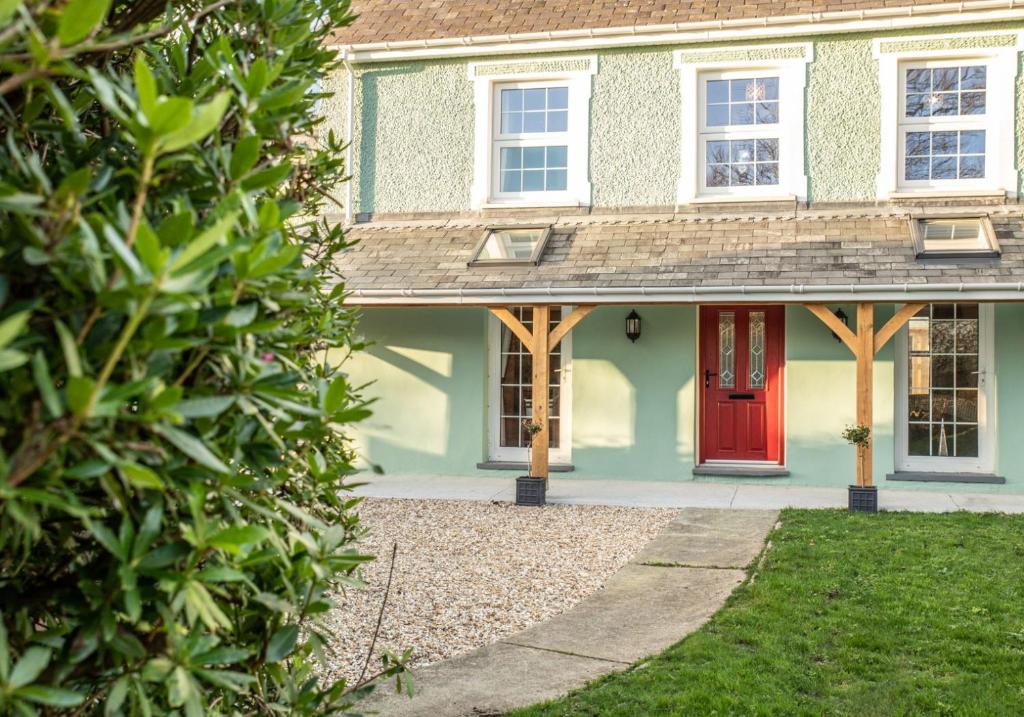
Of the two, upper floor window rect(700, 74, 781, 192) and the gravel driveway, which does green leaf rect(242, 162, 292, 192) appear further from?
upper floor window rect(700, 74, 781, 192)

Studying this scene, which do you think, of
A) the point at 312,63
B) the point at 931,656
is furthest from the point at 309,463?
the point at 931,656

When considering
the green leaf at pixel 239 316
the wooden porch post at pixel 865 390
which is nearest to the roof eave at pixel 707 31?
the wooden porch post at pixel 865 390

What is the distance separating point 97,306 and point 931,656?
4760mm

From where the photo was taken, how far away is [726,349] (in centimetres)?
1126

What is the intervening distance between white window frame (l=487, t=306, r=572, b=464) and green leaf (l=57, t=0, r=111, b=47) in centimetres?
1041

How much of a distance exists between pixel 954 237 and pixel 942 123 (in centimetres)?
174

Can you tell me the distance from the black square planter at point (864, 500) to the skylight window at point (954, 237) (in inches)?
98.8

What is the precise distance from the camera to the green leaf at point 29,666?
3.92 feet

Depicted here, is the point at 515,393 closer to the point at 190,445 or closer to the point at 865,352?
the point at 865,352

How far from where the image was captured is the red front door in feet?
36.5

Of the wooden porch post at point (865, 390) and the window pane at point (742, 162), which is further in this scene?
the window pane at point (742, 162)

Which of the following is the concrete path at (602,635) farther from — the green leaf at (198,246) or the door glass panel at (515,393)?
the door glass panel at (515,393)

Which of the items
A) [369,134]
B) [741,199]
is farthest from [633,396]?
→ [369,134]

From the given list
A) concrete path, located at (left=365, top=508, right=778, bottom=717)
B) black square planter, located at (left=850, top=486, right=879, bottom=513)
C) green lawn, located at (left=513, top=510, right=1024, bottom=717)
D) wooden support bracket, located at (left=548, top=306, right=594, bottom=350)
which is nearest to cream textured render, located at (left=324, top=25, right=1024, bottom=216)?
wooden support bracket, located at (left=548, top=306, right=594, bottom=350)
